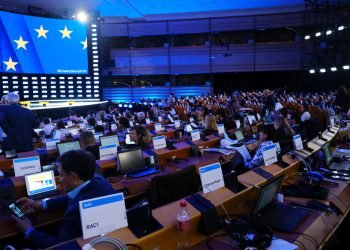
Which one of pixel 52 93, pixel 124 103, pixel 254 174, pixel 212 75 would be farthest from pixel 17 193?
pixel 212 75

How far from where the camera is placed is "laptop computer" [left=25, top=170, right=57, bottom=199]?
11.6 feet

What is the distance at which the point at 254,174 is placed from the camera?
11.9 feet

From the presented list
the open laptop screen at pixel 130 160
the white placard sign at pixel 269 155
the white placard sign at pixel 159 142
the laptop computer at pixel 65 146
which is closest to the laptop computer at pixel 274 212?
the white placard sign at pixel 269 155

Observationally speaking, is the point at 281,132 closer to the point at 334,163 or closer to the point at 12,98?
the point at 334,163

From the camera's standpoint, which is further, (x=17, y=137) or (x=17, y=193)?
(x=17, y=137)

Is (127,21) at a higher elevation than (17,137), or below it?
higher

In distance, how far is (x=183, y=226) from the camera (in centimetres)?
231

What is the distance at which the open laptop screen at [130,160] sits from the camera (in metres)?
4.58

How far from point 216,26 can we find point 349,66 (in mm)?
8384

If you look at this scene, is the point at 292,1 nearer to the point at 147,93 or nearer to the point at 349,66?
the point at 349,66

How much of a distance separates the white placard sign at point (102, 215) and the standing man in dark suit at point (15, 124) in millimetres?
4534

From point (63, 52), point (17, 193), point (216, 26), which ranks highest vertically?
point (216, 26)

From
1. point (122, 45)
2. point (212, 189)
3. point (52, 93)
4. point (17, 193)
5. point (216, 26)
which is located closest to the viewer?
point (212, 189)

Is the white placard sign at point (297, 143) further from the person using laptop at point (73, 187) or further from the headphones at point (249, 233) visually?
the person using laptop at point (73, 187)
